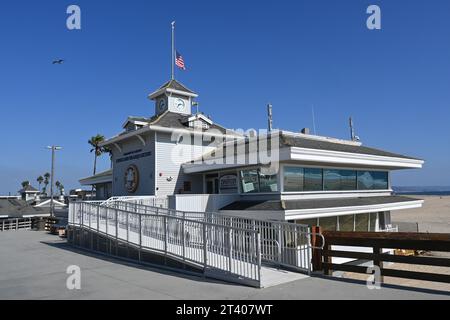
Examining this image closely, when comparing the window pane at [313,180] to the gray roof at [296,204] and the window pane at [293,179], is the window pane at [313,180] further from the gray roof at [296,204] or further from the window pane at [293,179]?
the gray roof at [296,204]

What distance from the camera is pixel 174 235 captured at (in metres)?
11.4

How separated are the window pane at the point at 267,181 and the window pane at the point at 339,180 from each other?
3446 mm

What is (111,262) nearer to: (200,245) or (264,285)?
(200,245)

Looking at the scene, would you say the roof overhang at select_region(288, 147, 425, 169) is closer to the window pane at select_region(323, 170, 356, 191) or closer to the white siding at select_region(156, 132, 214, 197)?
the window pane at select_region(323, 170, 356, 191)

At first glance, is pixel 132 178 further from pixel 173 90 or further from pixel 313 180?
pixel 313 180

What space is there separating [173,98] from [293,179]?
512 inches

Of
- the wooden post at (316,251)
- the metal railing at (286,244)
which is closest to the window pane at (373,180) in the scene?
the metal railing at (286,244)

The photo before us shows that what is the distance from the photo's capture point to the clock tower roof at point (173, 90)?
27031mm

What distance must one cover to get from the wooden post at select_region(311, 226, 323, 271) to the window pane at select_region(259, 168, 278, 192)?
23.3 feet

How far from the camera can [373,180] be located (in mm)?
22672

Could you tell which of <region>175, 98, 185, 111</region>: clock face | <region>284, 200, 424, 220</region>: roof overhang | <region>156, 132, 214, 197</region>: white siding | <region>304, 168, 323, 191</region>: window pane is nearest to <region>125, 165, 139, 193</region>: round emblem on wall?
<region>156, 132, 214, 197</region>: white siding

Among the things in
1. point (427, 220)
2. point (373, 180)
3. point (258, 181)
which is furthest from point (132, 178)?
point (427, 220)
